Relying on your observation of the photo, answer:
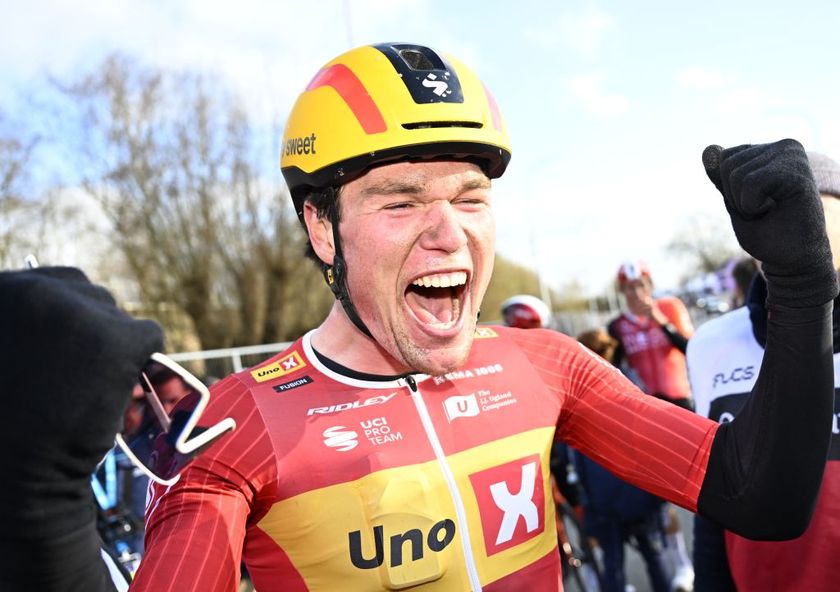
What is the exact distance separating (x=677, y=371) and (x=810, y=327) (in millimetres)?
5480

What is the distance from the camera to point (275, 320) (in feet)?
80.9

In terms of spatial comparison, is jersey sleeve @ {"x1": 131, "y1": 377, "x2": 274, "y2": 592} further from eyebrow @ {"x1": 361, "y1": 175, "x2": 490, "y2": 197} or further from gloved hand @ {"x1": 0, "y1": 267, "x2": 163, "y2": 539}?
eyebrow @ {"x1": 361, "y1": 175, "x2": 490, "y2": 197}

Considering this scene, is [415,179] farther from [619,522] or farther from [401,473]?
[619,522]

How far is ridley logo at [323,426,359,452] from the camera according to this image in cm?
181

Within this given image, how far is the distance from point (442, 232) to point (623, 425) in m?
0.70

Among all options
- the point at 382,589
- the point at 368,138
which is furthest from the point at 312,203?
the point at 382,589

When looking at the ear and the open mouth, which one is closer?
the open mouth

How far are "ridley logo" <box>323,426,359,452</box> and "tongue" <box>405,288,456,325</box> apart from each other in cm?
37

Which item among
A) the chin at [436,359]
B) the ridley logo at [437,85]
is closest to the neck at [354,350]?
the chin at [436,359]

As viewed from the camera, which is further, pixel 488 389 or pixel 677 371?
pixel 677 371

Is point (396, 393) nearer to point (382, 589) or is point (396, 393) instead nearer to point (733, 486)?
point (382, 589)

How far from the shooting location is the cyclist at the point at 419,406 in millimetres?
1601

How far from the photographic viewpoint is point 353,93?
195cm

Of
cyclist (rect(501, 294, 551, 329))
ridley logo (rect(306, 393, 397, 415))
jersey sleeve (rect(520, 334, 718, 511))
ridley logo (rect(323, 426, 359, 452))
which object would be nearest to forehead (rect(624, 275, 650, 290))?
cyclist (rect(501, 294, 551, 329))
